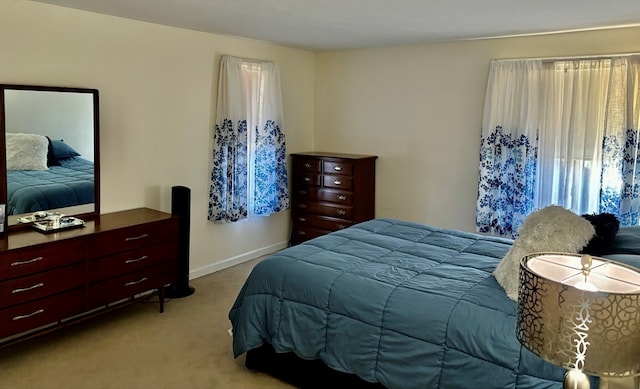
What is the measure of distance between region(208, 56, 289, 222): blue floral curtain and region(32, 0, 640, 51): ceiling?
470 millimetres

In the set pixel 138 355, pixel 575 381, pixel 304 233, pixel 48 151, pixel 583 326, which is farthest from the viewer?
pixel 304 233

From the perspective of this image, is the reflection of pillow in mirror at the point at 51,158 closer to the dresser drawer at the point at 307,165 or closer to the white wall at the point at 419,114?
the dresser drawer at the point at 307,165

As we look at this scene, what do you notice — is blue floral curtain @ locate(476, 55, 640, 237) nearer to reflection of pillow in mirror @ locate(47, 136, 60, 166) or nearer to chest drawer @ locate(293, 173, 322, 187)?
chest drawer @ locate(293, 173, 322, 187)

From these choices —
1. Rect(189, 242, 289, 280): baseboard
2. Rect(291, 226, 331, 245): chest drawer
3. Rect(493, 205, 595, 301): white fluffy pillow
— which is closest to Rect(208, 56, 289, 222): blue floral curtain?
Rect(291, 226, 331, 245): chest drawer

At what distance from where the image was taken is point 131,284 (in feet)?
11.7

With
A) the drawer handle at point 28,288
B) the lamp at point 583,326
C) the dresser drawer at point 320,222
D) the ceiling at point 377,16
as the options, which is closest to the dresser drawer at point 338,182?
the dresser drawer at point 320,222

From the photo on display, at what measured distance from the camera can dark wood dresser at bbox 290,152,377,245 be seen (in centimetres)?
522

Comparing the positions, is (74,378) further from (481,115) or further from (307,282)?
(481,115)

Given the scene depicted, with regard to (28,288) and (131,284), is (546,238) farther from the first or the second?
(28,288)

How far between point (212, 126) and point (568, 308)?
397cm

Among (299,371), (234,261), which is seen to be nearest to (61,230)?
(299,371)

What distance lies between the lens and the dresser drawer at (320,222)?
5.32 metres

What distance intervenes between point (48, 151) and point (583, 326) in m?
3.51

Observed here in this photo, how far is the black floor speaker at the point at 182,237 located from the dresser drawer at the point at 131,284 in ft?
0.90
